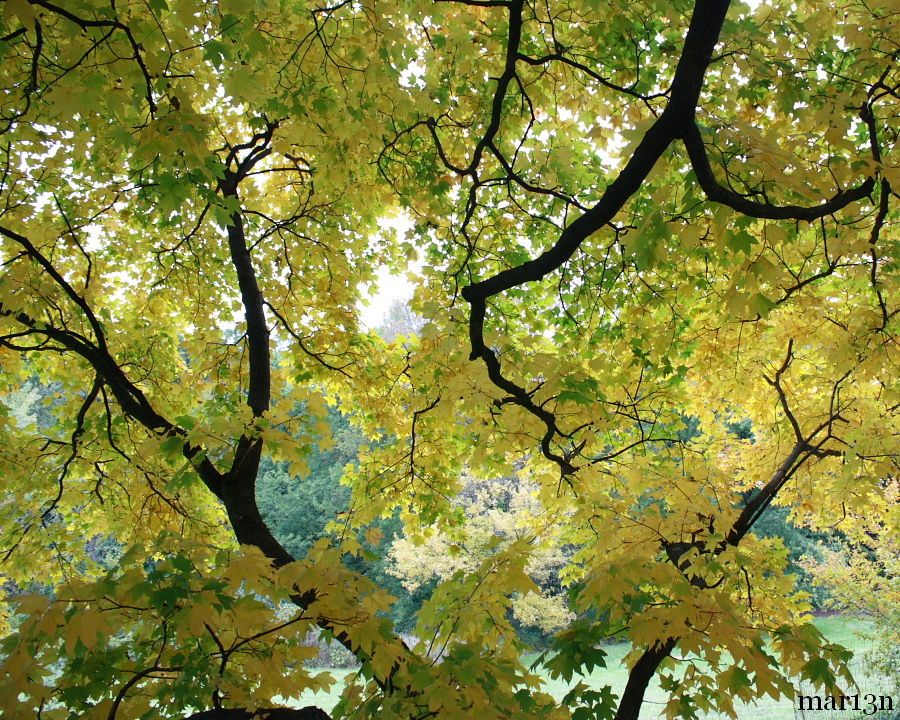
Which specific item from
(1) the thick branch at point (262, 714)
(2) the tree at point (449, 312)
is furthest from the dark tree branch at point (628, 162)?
(1) the thick branch at point (262, 714)

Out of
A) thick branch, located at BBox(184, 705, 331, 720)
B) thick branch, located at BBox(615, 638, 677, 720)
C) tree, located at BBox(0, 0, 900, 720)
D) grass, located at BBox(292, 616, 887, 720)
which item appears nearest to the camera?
thick branch, located at BBox(184, 705, 331, 720)

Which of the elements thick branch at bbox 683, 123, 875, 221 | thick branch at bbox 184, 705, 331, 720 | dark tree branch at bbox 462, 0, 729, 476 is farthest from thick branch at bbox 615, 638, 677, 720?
thick branch at bbox 683, 123, 875, 221

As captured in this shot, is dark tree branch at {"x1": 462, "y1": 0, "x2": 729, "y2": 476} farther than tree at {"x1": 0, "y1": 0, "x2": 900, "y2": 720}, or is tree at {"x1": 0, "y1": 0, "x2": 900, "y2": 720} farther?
tree at {"x1": 0, "y1": 0, "x2": 900, "y2": 720}

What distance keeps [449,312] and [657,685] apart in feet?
49.1

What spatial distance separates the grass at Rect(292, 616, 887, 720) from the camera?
11.7 meters

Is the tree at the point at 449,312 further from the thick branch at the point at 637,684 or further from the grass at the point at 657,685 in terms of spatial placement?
the grass at the point at 657,685

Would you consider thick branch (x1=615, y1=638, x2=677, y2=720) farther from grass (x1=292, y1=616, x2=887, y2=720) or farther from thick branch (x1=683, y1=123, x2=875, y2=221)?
grass (x1=292, y1=616, x2=887, y2=720)

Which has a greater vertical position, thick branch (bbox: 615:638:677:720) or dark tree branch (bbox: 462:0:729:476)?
dark tree branch (bbox: 462:0:729:476)

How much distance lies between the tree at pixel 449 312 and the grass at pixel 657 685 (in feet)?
18.8

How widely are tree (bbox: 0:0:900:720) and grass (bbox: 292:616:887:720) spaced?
5725 mm

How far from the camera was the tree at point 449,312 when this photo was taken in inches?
80.7

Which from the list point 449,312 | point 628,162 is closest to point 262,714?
point 449,312

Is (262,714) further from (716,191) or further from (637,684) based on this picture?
(637,684)

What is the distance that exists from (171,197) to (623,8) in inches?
89.0
